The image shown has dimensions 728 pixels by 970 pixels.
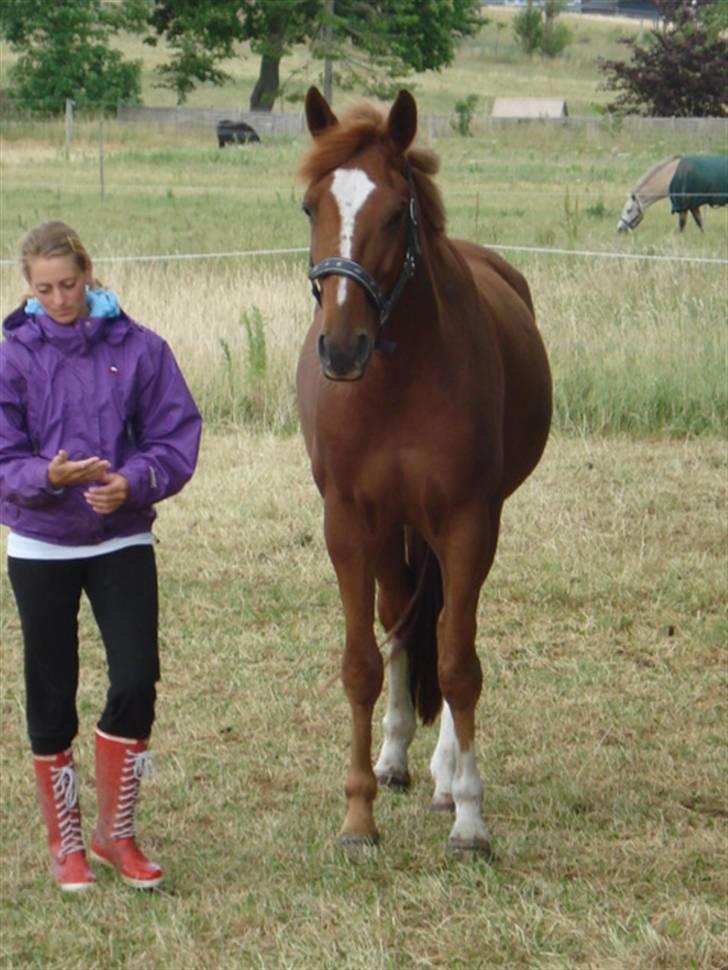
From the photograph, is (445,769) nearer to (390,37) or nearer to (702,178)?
(702,178)

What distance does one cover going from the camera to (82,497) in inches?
146

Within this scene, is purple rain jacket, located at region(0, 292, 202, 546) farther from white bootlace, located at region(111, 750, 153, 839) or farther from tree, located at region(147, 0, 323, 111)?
tree, located at region(147, 0, 323, 111)

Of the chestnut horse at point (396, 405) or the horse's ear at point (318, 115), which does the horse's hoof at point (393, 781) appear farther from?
the horse's ear at point (318, 115)

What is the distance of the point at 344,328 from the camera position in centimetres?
359

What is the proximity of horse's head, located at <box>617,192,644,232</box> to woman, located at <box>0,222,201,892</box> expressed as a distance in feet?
56.3

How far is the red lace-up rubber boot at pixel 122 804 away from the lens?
12.7 ft

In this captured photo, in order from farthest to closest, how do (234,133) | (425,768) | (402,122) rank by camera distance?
(234,133) < (425,768) < (402,122)

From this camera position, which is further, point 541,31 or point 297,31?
point 541,31

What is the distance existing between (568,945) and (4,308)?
7561 millimetres

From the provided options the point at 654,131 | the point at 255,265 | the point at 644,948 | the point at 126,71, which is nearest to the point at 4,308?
the point at 255,265

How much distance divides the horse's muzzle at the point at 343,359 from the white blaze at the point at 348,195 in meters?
0.25

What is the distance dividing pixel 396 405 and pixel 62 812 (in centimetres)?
132

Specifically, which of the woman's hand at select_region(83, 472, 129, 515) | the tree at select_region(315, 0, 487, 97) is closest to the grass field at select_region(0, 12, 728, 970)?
the woman's hand at select_region(83, 472, 129, 515)

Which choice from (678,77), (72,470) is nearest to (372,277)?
(72,470)
